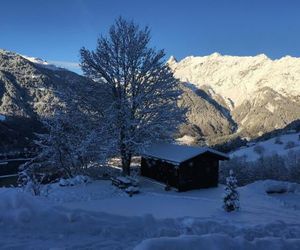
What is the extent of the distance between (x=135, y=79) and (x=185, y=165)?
8353 millimetres

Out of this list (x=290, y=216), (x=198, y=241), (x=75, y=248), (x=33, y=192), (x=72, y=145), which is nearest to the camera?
(x=198, y=241)

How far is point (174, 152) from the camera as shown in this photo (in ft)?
109

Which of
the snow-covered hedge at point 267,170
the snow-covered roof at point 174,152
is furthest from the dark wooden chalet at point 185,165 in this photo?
the snow-covered hedge at point 267,170

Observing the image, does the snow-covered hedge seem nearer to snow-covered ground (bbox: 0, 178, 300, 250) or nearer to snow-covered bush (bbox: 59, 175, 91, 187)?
snow-covered bush (bbox: 59, 175, 91, 187)

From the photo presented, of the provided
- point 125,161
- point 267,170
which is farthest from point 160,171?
point 267,170

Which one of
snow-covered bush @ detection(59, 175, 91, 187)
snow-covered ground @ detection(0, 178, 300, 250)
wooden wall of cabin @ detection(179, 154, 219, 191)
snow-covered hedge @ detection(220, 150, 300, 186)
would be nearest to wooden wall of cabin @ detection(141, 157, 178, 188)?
wooden wall of cabin @ detection(179, 154, 219, 191)

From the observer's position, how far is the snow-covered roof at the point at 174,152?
3162 cm

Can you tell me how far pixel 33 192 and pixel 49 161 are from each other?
13.2 meters

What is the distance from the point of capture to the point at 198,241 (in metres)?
9.02

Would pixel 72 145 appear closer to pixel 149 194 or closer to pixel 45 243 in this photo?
pixel 149 194

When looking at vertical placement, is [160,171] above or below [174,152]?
below

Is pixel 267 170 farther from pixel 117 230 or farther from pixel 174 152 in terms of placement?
pixel 117 230

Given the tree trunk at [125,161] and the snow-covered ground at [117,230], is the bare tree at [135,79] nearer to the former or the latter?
the tree trunk at [125,161]

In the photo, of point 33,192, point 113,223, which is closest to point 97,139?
point 33,192
